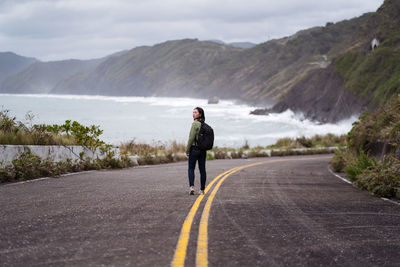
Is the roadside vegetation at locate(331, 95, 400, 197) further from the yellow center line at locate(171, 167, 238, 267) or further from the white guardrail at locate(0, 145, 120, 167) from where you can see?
the white guardrail at locate(0, 145, 120, 167)

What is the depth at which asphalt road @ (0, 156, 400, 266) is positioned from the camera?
185 inches

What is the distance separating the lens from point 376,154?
15.8m

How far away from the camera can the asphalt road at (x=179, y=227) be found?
15.4ft

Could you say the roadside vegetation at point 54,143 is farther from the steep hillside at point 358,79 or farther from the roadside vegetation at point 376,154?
the steep hillside at point 358,79

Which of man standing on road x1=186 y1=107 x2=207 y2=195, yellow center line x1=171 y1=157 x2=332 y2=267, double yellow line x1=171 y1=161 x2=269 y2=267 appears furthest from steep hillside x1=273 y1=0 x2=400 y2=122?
yellow center line x1=171 y1=157 x2=332 y2=267

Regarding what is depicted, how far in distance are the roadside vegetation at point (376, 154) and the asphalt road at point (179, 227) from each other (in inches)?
35.1

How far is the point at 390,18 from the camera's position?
7581cm

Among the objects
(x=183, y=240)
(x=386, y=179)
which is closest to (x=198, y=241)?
(x=183, y=240)

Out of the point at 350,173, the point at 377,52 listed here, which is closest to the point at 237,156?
the point at 350,173

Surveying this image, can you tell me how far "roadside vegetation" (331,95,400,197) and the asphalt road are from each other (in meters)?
0.89

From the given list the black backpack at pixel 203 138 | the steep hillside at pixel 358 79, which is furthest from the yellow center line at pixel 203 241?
the steep hillside at pixel 358 79

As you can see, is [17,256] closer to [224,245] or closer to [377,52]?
[224,245]

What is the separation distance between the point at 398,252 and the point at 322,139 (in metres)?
38.1

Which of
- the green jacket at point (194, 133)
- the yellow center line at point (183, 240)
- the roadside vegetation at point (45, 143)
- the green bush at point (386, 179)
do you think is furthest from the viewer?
the roadside vegetation at point (45, 143)
